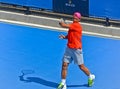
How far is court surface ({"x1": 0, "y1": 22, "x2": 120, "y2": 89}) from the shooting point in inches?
433

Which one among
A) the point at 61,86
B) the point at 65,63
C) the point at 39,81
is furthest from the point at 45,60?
the point at 65,63

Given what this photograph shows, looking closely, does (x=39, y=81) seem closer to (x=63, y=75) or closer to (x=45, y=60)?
(x=63, y=75)

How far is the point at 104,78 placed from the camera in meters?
11.3

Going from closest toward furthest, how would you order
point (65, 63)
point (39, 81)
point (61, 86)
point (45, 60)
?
point (65, 63)
point (61, 86)
point (39, 81)
point (45, 60)

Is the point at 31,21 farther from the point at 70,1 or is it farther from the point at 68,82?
the point at 68,82

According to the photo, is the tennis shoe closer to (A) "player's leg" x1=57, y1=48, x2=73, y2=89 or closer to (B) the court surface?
(A) "player's leg" x1=57, y1=48, x2=73, y2=89

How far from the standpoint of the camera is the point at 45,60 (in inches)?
493

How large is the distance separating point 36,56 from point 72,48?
2.98 metres

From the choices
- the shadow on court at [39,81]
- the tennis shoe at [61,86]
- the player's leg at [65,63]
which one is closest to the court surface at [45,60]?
the shadow on court at [39,81]

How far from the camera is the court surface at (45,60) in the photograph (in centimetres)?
1100

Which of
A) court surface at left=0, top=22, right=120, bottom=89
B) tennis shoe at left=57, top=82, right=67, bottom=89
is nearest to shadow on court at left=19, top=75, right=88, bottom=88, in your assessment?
court surface at left=0, top=22, right=120, bottom=89

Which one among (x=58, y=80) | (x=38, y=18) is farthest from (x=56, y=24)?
(x=58, y=80)

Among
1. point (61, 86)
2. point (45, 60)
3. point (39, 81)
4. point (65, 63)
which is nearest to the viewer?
point (65, 63)

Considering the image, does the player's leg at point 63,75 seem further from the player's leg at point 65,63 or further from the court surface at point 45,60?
the court surface at point 45,60
